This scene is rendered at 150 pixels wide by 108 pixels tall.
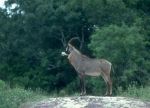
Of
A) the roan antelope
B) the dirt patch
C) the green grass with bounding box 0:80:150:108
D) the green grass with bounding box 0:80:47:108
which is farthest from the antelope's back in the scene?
the dirt patch

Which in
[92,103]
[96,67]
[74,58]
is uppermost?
[74,58]

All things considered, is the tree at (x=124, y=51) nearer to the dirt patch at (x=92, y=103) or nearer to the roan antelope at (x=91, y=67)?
the roan antelope at (x=91, y=67)

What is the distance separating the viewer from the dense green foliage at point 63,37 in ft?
95.9

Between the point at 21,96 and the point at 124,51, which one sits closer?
the point at 21,96

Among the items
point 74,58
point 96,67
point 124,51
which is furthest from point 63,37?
point 96,67

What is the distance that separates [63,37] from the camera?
35719 millimetres

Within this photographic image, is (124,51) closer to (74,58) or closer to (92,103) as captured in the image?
(74,58)

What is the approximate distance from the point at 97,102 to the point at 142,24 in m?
18.2

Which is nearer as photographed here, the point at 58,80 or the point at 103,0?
the point at 103,0

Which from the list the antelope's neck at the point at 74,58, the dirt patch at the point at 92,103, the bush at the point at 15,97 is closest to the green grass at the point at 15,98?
the bush at the point at 15,97

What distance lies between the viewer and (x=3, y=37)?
3803 cm

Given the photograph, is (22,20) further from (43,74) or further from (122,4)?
(122,4)

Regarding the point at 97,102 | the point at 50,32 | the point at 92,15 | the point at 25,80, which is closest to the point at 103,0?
the point at 92,15

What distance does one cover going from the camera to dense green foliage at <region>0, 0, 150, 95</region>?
95.9ft
